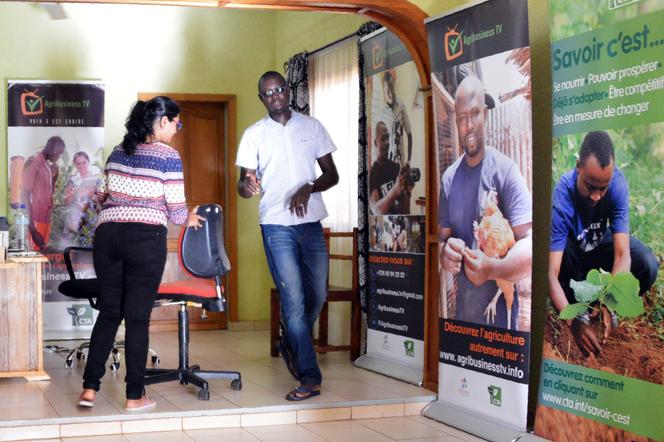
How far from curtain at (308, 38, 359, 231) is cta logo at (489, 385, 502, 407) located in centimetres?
275

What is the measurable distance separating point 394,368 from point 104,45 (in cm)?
419

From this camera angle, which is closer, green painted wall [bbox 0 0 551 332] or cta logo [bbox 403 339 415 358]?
cta logo [bbox 403 339 415 358]

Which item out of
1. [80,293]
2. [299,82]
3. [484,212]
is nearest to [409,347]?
[484,212]

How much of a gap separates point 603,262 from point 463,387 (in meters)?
1.27

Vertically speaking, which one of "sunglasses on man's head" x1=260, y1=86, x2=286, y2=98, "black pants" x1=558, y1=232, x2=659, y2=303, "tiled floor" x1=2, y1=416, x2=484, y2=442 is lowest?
"tiled floor" x1=2, y1=416, x2=484, y2=442

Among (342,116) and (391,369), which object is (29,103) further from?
(391,369)

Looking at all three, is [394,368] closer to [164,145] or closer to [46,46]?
[164,145]

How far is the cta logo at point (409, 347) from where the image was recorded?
598cm

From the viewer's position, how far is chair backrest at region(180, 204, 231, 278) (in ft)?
17.8

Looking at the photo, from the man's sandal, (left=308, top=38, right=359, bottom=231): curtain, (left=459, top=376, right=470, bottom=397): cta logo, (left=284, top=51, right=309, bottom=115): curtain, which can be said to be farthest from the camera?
(left=284, top=51, right=309, bottom=115): curtain

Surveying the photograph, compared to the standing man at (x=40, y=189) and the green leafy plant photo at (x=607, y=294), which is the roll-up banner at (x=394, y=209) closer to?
the green leafy plant photo at (x=607, y=294)

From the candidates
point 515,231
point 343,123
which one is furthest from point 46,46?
point 515,231

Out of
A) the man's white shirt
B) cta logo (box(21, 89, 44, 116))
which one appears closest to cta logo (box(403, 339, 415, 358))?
the man's white shirt

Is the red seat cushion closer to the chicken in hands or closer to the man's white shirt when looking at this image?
the man's white shirt
